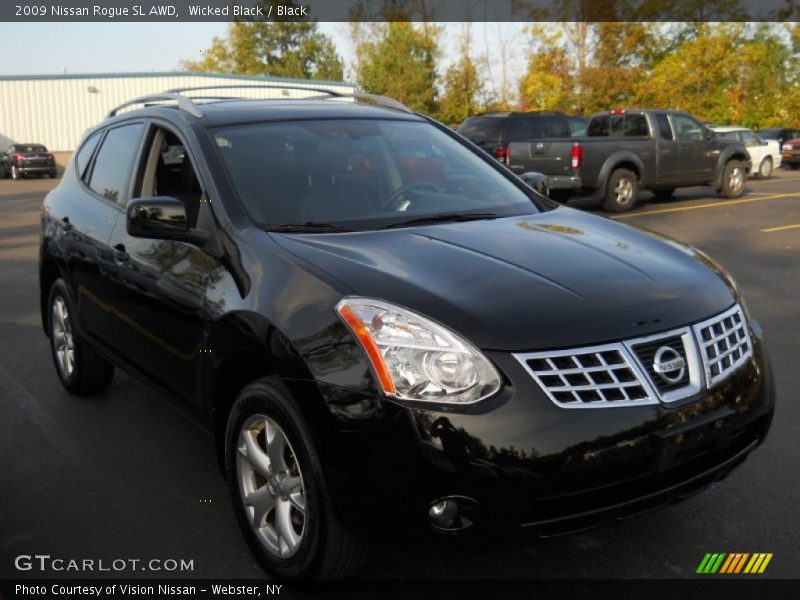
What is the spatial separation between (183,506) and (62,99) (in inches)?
1837

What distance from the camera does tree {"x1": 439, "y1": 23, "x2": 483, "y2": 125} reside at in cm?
4319

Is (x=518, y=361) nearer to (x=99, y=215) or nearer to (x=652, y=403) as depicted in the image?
(x=652, y=403)

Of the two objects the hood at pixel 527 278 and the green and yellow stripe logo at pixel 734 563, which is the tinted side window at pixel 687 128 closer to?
the hood at pixel 527 278

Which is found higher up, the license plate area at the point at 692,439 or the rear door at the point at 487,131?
the rear door at the point at 487,131

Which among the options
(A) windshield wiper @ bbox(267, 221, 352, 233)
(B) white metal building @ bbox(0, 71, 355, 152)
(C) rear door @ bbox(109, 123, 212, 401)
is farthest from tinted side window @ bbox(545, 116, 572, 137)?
(B) white metal building @ bbox(0, 71, 355, 152)

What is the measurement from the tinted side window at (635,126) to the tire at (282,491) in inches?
621

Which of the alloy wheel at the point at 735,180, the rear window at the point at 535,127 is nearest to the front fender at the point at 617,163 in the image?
the rear window at the point at 535,127

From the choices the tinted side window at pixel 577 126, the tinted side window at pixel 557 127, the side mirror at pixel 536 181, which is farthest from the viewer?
the tinted side window at pixel 577 126

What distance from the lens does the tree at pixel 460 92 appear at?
43.2 meters

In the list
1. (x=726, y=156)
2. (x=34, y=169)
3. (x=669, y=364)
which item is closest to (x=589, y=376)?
(x=669, y=364)

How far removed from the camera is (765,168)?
26766 mm

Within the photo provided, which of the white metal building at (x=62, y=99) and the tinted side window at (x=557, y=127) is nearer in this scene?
the tinted side window at (x=557, y=127)

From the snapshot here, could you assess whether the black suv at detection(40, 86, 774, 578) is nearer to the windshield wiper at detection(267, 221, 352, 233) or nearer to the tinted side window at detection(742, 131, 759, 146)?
the windshield wiper at detection(267, 221, 352, 233)

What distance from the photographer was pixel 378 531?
270 centimetres
